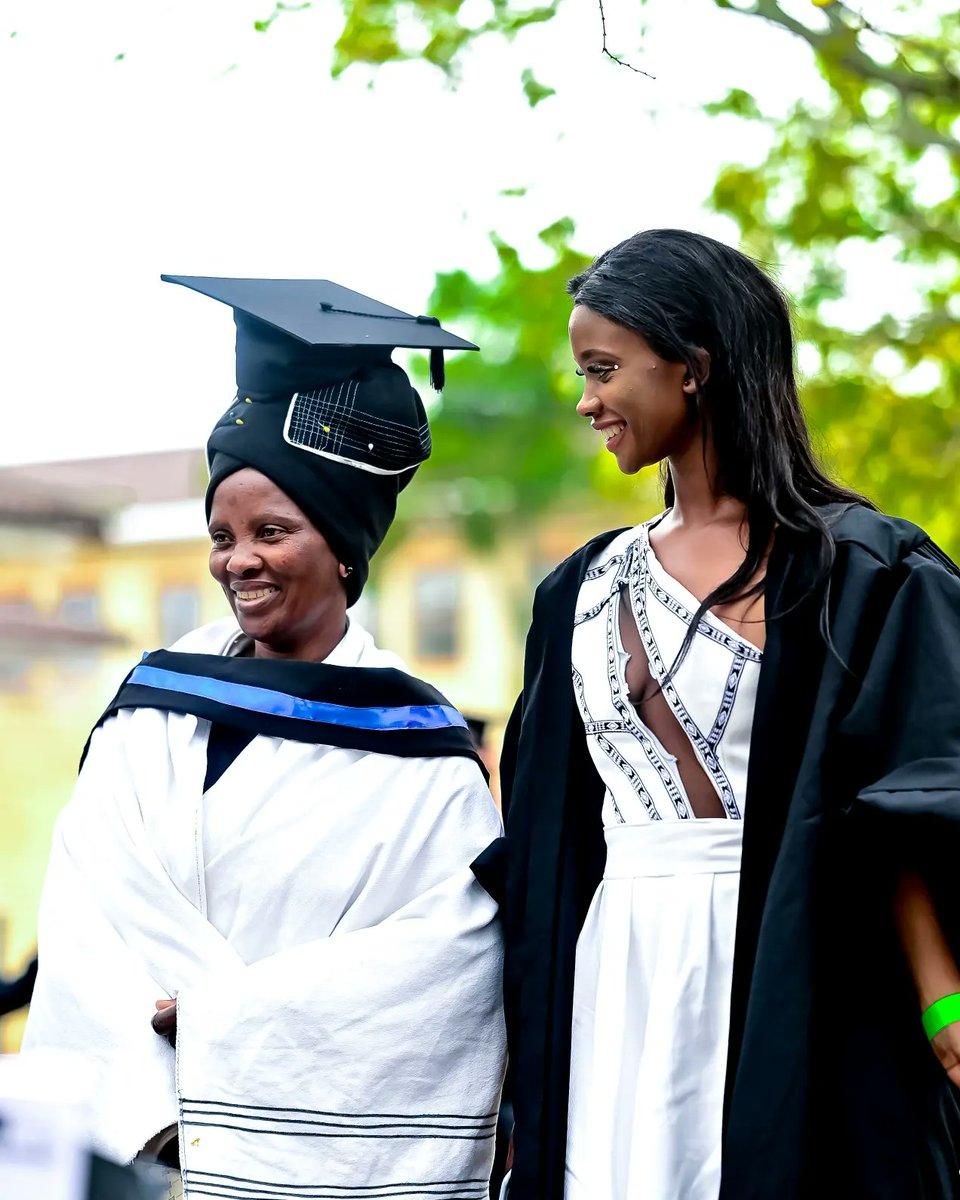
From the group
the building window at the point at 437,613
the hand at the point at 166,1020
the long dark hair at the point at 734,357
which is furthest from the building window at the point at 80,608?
the long dark hair at the point at 734,357

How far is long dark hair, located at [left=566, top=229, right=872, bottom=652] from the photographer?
125 inches

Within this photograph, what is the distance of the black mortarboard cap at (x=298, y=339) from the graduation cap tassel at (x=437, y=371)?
0.14 m

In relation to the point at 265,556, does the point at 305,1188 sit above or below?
below

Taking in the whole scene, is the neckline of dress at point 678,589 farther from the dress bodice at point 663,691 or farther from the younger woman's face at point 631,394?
the younger woman's face at point 631,394

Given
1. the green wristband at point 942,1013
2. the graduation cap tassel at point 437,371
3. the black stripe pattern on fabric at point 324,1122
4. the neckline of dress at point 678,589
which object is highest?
the graduation cap tassel at point 437,371

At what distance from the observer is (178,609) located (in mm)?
34125

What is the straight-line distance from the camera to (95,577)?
3400 cm

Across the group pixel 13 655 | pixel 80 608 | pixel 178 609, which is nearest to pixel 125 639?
pixel 13 655

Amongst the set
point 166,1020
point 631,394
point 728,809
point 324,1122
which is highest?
point 631,394

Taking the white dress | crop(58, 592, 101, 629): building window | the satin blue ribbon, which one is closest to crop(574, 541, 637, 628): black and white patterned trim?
the white dress

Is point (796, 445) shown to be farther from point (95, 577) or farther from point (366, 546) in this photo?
point (95, 577)

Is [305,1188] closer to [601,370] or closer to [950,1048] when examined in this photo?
[950,1048]

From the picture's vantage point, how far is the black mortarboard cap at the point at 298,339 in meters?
3.57

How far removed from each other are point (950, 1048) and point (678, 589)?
90cm
